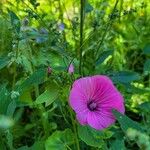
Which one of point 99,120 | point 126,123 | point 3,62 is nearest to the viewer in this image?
point 126,123

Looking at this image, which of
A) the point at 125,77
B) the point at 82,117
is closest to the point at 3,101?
the point at 82,117

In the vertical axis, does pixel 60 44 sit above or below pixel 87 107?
above

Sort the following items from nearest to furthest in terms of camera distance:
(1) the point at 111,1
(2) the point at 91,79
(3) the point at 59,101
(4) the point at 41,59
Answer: (2) the point at 91,79 < (3) the point at 59,101 < (4) the point at 41,59 < (1) the point at 111,1

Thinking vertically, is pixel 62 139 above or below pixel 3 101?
below

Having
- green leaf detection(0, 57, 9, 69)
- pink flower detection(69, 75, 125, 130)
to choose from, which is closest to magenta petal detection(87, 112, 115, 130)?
pink flower detection(69, 75, 125, 130)

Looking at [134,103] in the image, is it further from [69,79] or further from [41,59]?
[69,79]

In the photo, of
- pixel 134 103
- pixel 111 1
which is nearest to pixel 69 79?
pixel 134 103

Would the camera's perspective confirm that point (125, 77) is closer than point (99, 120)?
No

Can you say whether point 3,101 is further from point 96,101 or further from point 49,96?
point 96,101
